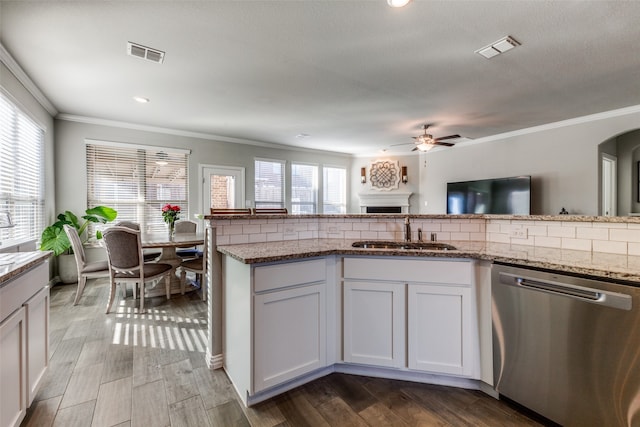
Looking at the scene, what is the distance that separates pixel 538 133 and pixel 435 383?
5.19 m

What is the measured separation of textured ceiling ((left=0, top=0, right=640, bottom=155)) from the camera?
199cm

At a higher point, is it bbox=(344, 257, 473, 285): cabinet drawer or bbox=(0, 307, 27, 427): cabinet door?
bbox=(344, 257, 473, 285): cabinet drawer

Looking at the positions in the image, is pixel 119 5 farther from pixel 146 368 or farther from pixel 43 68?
pixel 146 368

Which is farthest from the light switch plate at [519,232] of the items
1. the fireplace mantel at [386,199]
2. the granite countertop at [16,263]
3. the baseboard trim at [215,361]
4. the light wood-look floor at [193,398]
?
the fireplace mantel at [386,199]

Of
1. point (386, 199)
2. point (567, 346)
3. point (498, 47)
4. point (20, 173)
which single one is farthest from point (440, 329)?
point (386, 199)

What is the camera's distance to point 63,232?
362cm

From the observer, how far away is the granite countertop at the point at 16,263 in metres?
1.14

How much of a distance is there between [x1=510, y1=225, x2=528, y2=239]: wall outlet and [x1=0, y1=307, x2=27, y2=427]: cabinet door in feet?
9.17

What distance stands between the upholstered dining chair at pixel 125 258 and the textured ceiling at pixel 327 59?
167cm

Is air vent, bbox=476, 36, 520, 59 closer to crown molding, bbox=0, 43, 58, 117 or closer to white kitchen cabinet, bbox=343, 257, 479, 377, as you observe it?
white kitchen cabinet, bbox=343, 257, 479, 377

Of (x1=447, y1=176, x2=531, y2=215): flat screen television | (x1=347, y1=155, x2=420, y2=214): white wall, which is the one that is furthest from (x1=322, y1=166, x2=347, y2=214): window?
(x1=447, y1=176, x2=531, y2=215): flat screen television

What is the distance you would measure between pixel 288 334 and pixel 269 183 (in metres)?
4.89

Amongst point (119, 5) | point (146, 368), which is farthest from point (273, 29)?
point (146, 368)

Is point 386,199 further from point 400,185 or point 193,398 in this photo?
point 193,398
